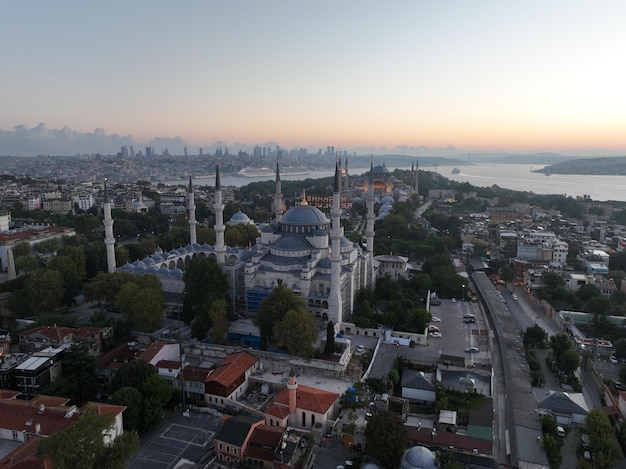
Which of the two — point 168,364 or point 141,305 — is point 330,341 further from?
Answer: point 141,305

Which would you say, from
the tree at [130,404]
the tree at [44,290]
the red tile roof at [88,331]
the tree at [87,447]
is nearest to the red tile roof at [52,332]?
the red tile roof at [88,331]

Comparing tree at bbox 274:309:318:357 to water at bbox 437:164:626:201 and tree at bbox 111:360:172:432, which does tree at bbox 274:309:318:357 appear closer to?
tree at bbox 111:360:172:432

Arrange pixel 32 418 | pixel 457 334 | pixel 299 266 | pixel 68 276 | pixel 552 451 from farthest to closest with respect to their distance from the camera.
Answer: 1. pixel 68 276
2. pixel 299 266
3. pixel 457 334
4. pixel 552 451
5. pixel 32 418

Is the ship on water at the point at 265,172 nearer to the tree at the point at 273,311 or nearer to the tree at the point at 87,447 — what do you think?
the tree at the point at 273,311

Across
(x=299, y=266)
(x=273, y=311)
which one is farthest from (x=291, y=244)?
(x=273, y=311)

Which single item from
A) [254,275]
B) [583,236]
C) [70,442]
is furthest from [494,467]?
[583,236]

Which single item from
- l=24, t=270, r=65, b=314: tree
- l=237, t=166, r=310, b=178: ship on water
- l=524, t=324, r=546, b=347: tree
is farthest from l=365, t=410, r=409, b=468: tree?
l=237, t=166, r=310, b=178: ship on water

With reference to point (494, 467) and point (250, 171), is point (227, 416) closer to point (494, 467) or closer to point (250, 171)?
point (494, 467)
